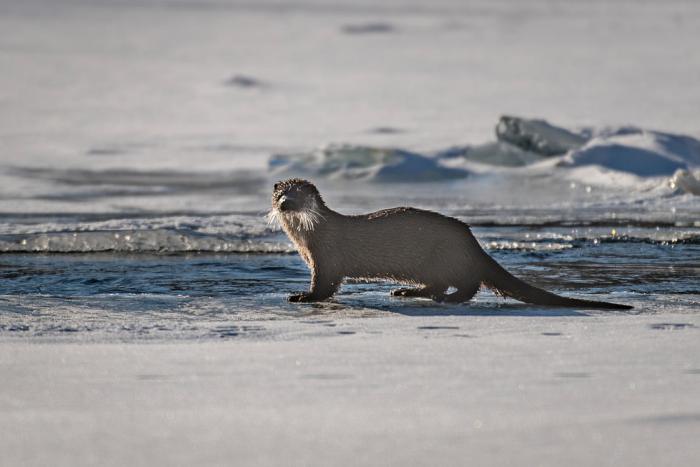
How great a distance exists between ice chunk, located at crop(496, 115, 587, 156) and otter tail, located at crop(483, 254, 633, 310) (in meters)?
8.53

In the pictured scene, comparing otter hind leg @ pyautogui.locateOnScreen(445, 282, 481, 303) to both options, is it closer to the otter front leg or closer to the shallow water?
the shallow water

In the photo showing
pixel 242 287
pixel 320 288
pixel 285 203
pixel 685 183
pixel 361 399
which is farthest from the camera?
pixel 685 183

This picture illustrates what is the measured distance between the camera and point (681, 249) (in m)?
7.48

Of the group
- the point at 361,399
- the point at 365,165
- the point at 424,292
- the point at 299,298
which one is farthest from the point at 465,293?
the point at 365,165

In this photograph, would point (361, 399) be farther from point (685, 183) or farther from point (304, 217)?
point (685, 183)

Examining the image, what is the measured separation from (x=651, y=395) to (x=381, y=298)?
2606 mm

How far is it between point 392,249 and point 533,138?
853cm

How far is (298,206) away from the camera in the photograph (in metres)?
5.52

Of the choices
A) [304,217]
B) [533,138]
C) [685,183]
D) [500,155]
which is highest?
[533,138]

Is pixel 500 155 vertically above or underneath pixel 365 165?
above

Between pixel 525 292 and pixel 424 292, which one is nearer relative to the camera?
pixel 525 292

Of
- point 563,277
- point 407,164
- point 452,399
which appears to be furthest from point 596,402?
point 407,164

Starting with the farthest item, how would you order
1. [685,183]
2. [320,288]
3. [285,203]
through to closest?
[685,183], [285,203], [320,288]

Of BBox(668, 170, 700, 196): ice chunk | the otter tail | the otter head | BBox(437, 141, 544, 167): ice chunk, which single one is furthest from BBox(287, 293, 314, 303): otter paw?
BBox(437, 141, 544, 167): ice chunk
